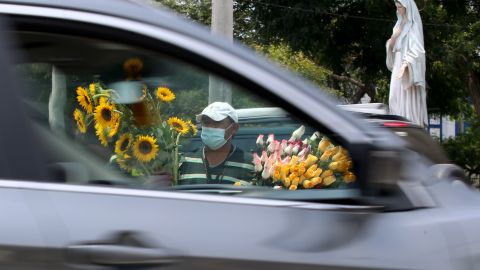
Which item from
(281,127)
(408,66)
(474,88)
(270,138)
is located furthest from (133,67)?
(474,88)

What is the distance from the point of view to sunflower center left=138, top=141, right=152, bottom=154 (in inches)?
110

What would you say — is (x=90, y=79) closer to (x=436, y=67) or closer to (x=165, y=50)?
(x=165, y=50)

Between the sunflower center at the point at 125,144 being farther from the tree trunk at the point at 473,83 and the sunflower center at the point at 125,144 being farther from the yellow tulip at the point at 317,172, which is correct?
the tree trunk at the point at 473,83

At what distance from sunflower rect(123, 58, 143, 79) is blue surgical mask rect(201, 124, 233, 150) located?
1.01m

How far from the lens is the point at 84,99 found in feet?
8.96

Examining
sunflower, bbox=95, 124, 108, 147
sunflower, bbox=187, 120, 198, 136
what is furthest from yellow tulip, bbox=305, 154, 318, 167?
sunflower, bbox=95, 124, 108, 147

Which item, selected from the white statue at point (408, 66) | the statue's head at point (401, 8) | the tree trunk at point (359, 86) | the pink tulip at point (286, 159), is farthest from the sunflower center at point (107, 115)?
the tree trunk at point (359, 86)

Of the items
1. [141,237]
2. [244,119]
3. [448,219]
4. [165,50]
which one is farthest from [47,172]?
[448,219]

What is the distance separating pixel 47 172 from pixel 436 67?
19380mm

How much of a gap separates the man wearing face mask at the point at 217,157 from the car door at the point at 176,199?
0.68m

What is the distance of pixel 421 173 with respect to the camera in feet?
8.55

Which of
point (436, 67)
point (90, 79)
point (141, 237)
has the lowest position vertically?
point (141, 237)

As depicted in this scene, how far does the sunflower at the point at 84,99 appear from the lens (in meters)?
2.69

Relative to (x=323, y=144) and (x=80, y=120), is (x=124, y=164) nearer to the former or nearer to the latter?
(x=80, y=120)
